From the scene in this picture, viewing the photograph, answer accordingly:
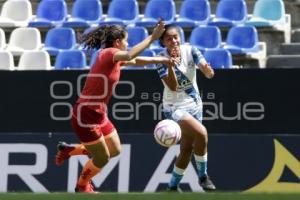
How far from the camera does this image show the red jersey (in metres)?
9.38

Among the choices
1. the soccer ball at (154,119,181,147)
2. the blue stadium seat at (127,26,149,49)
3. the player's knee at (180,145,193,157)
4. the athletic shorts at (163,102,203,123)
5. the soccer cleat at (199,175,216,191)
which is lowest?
the soccer cleat at (199,175,216,191)

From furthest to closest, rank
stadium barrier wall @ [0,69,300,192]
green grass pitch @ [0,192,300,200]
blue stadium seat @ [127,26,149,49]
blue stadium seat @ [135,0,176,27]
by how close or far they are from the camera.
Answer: blue stadium seat @ [135,0,176,27]
blue stadium seat @ [127,26,149,49]
stadium barrier wall @ [0,69,300,192]
green grass pitch @ [0,192,300,200]

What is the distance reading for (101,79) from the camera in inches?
368

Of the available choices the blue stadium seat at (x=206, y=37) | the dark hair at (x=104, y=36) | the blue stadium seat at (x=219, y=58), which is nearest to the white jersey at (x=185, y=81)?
the dark hair at (x=104, y=36)

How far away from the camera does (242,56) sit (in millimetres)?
14703

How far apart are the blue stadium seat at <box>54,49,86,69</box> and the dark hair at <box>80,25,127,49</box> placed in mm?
4993

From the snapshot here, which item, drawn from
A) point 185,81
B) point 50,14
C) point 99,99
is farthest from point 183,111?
point 50,14

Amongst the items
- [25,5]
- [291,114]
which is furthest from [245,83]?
[25,5]

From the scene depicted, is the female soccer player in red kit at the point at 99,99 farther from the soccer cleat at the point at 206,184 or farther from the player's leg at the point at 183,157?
the soccer cleat at the point at 206,184

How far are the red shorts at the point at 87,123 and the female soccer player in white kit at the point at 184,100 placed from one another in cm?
80

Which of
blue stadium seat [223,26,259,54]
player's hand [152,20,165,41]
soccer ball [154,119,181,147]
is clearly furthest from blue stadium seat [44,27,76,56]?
player's hand [152,20,165,41]

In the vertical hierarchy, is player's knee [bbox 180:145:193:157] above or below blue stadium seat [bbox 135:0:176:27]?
below

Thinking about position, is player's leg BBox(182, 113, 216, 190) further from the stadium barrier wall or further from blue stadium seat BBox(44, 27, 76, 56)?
blue stadium seat BBox(44, 27, 76, 56)

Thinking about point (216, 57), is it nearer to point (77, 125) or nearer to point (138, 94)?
point (138, 94)
